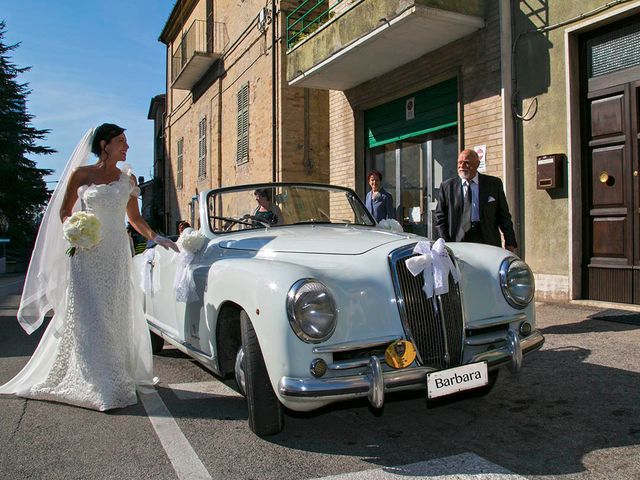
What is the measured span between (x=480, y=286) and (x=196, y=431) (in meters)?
1.88

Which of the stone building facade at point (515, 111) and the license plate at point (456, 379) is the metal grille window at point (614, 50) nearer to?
the stone building facade at point (515, 111)

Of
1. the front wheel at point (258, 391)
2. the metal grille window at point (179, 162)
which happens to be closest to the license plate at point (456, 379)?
the front wheel at point (258, 391)

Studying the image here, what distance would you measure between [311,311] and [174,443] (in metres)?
1.14

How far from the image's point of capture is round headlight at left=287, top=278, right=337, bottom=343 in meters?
2.62

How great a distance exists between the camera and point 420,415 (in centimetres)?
342

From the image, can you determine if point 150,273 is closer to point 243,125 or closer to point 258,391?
point 258,391

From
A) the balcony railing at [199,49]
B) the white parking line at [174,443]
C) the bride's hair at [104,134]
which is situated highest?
the balcony railing at [199,49]

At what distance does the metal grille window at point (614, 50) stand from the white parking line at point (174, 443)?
20.2ft

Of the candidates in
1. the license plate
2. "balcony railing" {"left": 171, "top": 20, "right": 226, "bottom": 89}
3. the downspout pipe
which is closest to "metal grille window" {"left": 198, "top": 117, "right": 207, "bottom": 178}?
"balcony railing" {"left": 171, "top": 20, "right": 226, "bottom": 89}

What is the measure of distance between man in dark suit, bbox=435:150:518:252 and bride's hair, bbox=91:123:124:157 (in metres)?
3.10

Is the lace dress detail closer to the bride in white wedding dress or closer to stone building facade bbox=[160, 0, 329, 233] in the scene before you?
the bride in white wedding dress

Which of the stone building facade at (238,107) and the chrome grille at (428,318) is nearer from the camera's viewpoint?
the chrome grille at (428,318)

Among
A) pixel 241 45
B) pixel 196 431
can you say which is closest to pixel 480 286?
pixel 196 431

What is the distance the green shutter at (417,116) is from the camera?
28.3 ft
